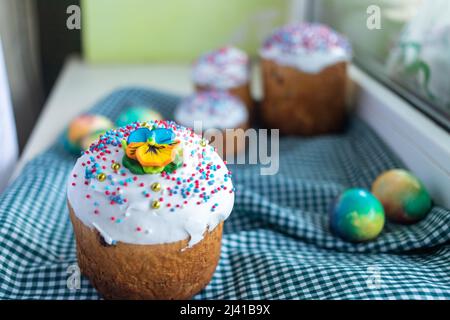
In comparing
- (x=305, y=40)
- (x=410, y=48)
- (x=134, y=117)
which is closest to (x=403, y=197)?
(x=410, y=48)

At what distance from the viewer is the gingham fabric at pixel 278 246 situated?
29.2 inches

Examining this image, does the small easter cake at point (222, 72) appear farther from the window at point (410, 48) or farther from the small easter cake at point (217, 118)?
the window at point (410, 48)

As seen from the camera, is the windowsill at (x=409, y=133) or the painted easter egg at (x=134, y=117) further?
the painted easter egg at (x=134, y=117)

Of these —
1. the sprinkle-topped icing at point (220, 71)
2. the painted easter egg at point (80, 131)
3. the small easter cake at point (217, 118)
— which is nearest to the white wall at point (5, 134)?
the painted easter egg at point (80, 131)

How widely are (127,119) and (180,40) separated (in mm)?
773

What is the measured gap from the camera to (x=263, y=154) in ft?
4.14

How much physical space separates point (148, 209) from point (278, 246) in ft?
1.09

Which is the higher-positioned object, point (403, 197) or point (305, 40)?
point (305, 40)

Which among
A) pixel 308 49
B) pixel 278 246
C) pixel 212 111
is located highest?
pixel 308 49

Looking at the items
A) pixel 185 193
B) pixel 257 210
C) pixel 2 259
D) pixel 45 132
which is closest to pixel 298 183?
pixel 257 210

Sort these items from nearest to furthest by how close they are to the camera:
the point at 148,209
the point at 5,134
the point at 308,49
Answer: the point at 148,209 → the point at 5,134 → the point at 308,49

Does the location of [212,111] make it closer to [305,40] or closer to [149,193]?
[305,40]

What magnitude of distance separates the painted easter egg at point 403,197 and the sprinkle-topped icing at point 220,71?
1.76ft

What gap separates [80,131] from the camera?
1165mm
